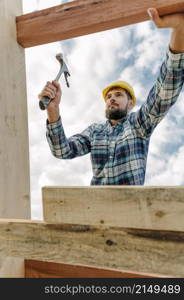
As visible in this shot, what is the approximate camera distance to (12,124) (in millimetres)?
1647

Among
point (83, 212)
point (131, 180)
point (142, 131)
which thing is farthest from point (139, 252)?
point (142, 131)

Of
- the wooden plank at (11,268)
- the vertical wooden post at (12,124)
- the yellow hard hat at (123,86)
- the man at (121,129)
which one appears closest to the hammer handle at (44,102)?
the man at (121,129)

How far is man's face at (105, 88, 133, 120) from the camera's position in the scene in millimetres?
1873

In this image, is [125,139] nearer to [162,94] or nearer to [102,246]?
[162,94]

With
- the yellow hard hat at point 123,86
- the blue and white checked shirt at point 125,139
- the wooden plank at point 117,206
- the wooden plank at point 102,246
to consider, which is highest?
the yellow hard hat at point 123,86

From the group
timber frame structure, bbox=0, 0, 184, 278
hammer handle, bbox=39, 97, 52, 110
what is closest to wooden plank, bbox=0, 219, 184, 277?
timber frame structure, bbox=0, 0, 184, 278

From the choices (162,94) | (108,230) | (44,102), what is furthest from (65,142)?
(108,230)

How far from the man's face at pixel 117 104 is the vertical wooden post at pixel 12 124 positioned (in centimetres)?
50

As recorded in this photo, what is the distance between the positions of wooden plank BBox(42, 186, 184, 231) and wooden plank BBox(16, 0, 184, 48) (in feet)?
3.34

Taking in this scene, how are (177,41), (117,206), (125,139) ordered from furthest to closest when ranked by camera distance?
(125,139) → (177,41) → (117,206)

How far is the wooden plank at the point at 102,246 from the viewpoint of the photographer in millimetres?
779

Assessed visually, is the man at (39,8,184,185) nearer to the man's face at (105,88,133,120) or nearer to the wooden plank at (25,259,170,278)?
the man's face at (105,88,133,120)

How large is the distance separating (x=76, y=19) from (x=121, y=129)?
24.9 inches

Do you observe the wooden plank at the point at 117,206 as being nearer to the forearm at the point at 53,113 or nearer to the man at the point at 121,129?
the man at the point at 121,129
